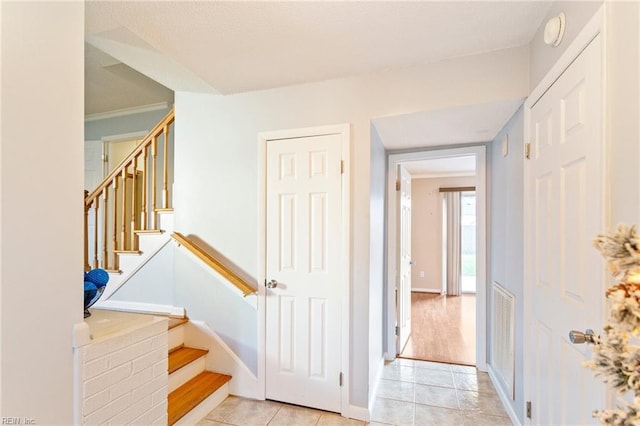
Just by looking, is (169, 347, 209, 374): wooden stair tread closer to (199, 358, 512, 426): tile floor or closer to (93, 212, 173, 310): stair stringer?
(199, 358, 512, 426): tile floor

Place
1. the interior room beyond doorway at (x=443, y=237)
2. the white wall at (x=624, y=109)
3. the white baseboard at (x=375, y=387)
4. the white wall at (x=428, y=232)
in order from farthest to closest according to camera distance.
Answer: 1. the white wall at (x=428, y=232)
2. the interior room beyond doorway at (x=443, y=237)
3. the white baseboard at (x=375, y=387)
4. the white wall at (x=624, y=109)

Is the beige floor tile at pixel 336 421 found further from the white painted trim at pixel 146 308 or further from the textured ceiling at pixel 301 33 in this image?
the textured ceiling at pixel 301 33

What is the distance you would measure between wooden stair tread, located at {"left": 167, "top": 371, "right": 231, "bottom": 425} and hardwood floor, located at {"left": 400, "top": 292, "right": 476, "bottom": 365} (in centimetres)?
185

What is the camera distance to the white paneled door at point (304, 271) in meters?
2.13

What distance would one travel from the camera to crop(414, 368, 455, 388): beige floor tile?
2.49 meters

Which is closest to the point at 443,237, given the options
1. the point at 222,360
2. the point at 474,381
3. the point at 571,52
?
the point at 474,381

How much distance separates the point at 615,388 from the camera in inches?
21.4

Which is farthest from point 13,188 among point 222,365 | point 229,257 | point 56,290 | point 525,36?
point 525,36

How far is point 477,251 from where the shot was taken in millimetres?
2729

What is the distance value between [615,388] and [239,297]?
2.19 metres

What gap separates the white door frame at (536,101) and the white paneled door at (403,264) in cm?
136

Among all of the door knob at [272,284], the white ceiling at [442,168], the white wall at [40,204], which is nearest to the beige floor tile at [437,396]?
the door knob at [272,284]

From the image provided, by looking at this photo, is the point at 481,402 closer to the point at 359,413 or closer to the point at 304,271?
the point at 359,413

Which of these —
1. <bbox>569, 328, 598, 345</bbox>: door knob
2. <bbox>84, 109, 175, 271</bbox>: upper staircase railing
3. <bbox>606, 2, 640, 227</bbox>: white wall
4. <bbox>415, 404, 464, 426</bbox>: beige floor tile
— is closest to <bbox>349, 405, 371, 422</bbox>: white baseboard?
<bbox>415, 404, 464, 426</bbox>: beige floor tile
